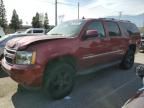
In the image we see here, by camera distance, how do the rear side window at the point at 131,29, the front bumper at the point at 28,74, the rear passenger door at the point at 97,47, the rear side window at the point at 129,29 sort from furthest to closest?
the rear side window at the point at 131,29, the rear side window at the point at 129,29, the rear passenger door at the point at 97,47, the front bumper at the point at 28,74

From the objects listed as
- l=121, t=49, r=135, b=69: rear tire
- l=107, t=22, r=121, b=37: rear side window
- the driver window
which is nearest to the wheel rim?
the driver window

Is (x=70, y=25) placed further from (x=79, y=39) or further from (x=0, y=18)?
(x=0, y=18)

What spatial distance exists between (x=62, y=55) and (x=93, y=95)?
133 cm

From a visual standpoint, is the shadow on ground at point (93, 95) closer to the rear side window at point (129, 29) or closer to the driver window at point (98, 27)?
the driver window at point (98, 27)

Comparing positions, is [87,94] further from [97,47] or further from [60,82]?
[97,47]

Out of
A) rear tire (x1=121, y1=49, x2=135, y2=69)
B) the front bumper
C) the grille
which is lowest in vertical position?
rear tire (x1=121, y1=49, x2=135, y2=69)

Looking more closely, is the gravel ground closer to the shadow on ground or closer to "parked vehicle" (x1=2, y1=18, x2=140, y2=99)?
the shadow on ground

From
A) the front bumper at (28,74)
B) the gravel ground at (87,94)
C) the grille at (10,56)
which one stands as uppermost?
the grille at (10,56)

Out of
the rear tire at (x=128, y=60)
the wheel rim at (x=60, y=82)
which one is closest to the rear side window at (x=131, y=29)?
the rear tire at (x=128, y=60)

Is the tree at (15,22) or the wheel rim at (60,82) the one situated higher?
the tree at (15,22)

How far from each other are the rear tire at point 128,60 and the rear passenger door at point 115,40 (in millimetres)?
533

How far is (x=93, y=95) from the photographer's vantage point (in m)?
5.27

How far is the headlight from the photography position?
4383mm

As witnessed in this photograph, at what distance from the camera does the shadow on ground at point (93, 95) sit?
15.5ft
